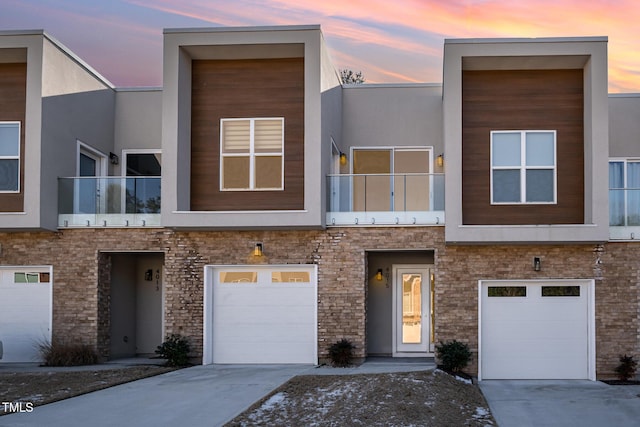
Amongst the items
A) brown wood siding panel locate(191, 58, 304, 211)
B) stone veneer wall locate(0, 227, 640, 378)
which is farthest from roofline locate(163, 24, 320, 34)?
stone veneer wall locate(0, 227, 640, 378)

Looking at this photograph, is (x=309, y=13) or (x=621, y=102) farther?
(x=309, y=13)

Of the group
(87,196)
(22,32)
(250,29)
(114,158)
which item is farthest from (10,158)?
(250,29)

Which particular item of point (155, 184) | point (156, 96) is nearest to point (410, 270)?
point (155, 184)

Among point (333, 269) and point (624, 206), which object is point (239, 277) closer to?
point (333, 269)

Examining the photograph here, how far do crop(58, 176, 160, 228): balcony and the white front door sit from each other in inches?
234

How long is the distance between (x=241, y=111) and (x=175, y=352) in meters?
5.27

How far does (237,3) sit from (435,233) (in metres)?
7.46

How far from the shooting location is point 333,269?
50.9ft

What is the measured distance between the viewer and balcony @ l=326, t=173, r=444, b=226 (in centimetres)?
1547

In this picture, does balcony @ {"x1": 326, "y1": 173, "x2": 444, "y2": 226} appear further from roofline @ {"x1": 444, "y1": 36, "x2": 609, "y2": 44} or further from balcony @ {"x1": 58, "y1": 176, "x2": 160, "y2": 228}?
balcony @ {"x1": 58, "y1": 176, "x2": 160, "y2": 228}

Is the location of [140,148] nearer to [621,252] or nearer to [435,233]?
[435,233]

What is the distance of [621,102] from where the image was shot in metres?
17.9

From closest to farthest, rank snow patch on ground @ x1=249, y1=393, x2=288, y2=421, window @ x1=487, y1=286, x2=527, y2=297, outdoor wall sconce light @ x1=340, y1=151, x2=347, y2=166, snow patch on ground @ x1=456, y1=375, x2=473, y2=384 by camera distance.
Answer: snow patch on ground @ x1=249, y1=393, x2=288, y2=421
snow patch on ground @ x1=456, y1=375, x2=473, y2=384
window @ x1=487, y1=286, x2=527, y2=297
outdoor wall sconce light @ x1=340, y1=151, x2=347, y2=166

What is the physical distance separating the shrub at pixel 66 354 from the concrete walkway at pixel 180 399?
2.29 metres
